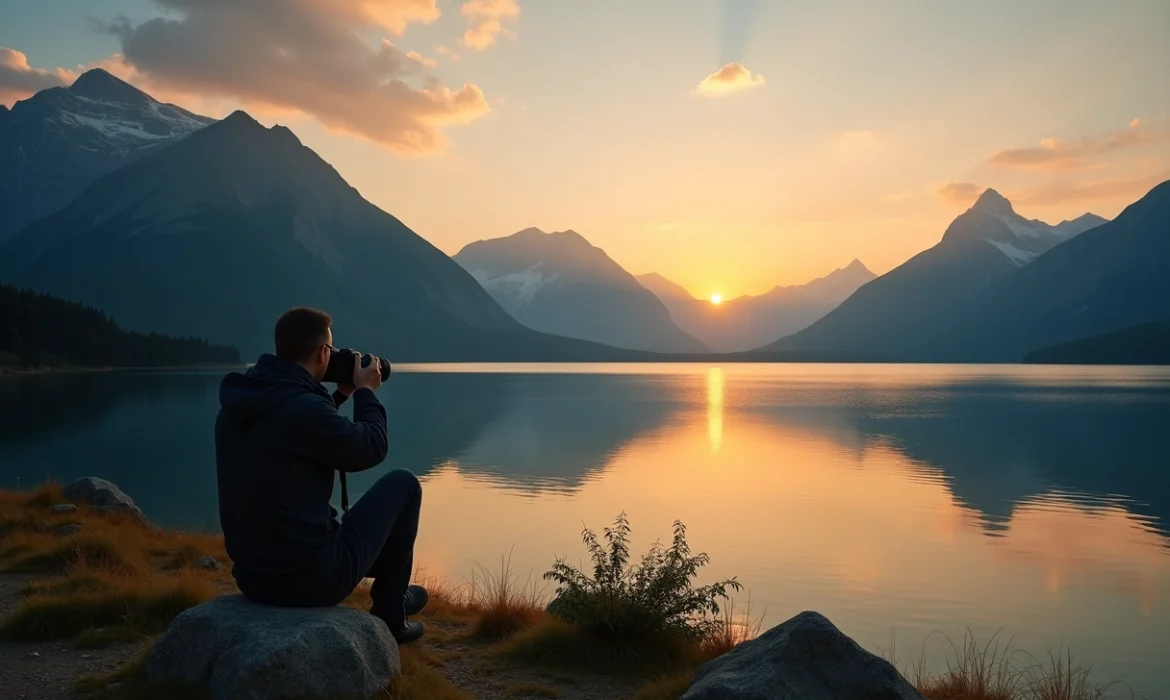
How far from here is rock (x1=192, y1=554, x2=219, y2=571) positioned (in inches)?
452

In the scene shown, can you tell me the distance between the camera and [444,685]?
6258mm

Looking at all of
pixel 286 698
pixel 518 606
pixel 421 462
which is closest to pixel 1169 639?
pixel 518 606

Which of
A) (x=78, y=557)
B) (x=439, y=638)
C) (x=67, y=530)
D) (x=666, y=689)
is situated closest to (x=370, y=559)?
(x=666, y=689)

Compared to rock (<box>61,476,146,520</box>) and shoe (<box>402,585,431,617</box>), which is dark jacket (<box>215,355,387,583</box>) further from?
rock (<box>61,476,146,520</box>)

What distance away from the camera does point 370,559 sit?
5953mm

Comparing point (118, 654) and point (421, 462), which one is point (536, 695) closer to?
point (118, 654)

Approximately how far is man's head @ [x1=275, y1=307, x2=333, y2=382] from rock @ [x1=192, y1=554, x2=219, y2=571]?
7534mm

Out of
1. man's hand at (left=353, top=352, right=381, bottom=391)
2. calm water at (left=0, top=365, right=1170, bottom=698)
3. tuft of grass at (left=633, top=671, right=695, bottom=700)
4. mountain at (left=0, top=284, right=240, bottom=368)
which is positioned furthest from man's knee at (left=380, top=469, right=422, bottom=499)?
mountain at (left=0, top=284, right=240, bottom=368)

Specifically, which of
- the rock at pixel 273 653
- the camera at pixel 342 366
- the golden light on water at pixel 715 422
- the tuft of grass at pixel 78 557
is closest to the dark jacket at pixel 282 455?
the camera at pixel 342 366

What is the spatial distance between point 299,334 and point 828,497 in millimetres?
25302

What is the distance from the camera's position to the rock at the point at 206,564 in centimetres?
1148

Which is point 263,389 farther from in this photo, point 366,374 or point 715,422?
point 715,422

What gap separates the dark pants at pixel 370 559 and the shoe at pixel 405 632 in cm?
10

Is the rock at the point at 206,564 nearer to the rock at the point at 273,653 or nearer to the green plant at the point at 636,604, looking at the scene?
the green plant at the point at 636,604
